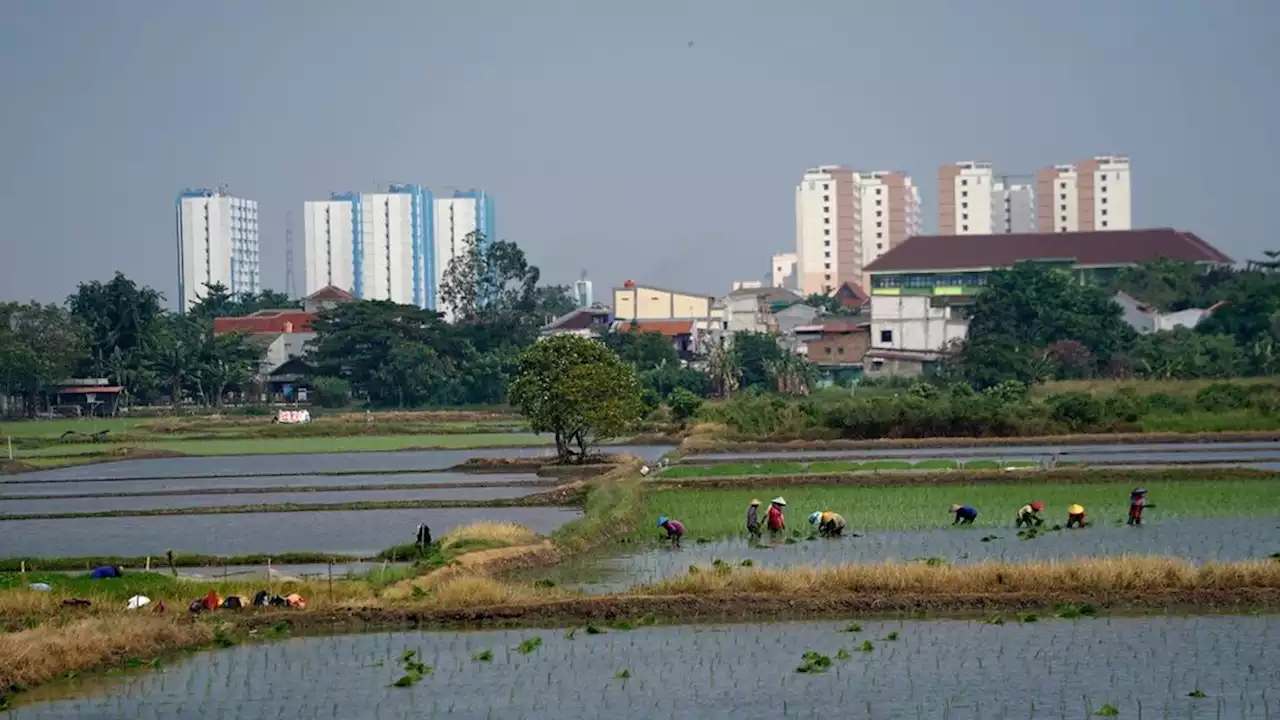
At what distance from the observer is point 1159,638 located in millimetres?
14523

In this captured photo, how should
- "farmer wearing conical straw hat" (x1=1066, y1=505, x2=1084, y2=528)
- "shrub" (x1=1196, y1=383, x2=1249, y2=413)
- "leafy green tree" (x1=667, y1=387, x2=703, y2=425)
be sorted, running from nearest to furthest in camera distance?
"farmer wearing conical straw hat" (x1=1066, y1=505, x2=1084, y2=528) → "shrub" (x1=1196, y1=383, x2=1249, y2=413) → "leafy green tree" (x1=667, y1=387, x2=703, y2=425)

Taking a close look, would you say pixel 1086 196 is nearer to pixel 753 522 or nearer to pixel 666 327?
pixel 666 327

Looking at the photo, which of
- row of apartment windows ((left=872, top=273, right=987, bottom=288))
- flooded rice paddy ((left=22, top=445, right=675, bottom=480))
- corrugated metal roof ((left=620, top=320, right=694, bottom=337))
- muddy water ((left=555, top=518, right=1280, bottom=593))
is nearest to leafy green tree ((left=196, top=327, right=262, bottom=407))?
corrugated metal roof ((left=620, top=320, right=694, bottom=337))

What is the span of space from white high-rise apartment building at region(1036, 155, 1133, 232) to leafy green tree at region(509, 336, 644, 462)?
9453 cm

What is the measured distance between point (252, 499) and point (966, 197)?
102 metres

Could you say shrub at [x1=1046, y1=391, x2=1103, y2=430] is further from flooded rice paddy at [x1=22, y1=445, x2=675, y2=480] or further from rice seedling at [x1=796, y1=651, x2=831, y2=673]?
rice seedling at [x1=796, y1=651, x2=831, y2=673]

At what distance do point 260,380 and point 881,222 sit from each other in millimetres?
68313

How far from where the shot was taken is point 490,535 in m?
22.3

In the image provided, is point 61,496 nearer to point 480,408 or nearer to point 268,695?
point 268,695

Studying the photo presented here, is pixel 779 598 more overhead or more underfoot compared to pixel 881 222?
more underfoot

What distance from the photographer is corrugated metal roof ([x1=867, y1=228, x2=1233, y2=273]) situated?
81688 millimetres

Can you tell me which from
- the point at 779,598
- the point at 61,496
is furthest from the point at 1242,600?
the point at 61,496

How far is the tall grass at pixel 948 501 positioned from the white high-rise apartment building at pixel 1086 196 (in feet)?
334

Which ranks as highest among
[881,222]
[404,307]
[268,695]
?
[881,222]
